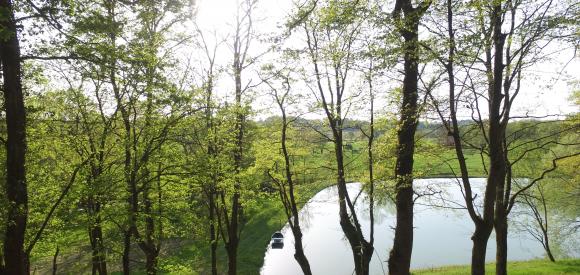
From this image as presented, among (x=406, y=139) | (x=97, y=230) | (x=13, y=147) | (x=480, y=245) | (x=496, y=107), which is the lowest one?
(x=97, y=230)

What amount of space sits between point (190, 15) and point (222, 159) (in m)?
7.32

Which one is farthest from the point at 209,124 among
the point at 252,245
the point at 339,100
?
the point at 252,245

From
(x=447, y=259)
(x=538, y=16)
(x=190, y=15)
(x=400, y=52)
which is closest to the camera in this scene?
(x=400, y=52)

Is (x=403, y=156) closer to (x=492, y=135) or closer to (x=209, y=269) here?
(x=492, y=135)

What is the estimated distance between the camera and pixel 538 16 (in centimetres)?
949

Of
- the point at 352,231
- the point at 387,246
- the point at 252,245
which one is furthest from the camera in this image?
the point at 252,245

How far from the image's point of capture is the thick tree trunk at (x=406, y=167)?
859 cm

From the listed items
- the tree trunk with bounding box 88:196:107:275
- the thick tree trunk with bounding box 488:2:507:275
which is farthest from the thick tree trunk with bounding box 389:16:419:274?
the tree trunk with bounding box 88:196:107:275

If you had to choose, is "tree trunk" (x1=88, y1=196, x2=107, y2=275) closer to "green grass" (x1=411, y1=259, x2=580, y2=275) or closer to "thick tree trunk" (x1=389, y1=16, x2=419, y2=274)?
"thick tree trunk" (x1=389, y1=16, x2=419, y2=274)

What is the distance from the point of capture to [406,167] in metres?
9.01

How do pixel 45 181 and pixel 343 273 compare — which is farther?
pixel 343 273

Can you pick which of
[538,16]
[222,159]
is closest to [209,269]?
[222,159]

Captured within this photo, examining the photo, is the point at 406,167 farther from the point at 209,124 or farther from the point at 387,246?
the point at 387,246

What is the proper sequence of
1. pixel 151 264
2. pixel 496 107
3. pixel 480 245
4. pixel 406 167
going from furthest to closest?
1. pixel 151 264
2. pixel 480 245
3. pixel 406 167
4. pixel 496 107
